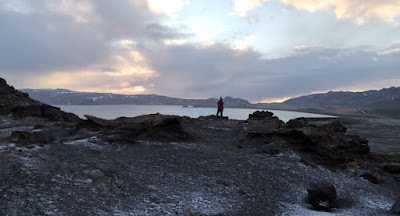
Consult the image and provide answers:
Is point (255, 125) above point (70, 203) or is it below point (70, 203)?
above

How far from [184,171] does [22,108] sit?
27343mm

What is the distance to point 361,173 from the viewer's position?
22297 mm

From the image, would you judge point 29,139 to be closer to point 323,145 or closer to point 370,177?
point 323,145

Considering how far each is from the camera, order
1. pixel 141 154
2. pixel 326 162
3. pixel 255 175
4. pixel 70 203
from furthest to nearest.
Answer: pixel 326 162, pixel 141 154, pixel 255 175, pixel 70 203

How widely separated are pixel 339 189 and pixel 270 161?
4.59m

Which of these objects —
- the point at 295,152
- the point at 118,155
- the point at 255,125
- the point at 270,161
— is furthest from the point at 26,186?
the point at 255,125

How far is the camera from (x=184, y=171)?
701 inches

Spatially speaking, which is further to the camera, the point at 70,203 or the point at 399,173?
the point at 399,173

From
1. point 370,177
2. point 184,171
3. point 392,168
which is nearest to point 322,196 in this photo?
point 184,171

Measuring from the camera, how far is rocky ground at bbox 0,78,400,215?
520 inches

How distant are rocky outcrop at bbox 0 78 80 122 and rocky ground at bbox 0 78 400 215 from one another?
6657 millimetres

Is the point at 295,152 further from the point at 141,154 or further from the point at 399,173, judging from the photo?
the point at 141,154

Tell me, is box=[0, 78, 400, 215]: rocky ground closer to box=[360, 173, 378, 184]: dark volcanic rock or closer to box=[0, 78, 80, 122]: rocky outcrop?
box=[360, 173, 378, 184]: dark volcanic rock

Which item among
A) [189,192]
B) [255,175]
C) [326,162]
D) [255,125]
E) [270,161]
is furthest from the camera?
[255,125]
